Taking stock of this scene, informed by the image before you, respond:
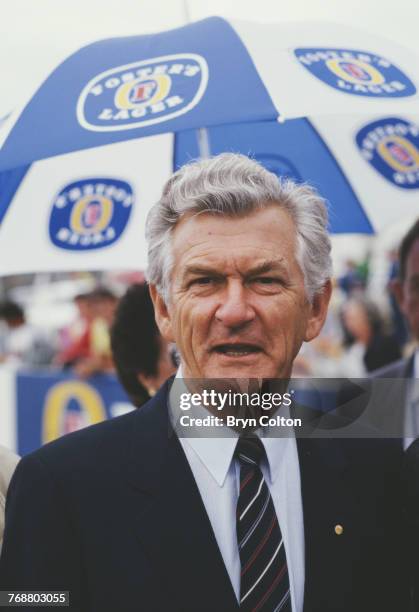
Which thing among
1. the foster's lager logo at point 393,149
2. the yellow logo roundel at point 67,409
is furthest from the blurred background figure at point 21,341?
the foster's lager logo at point 393,149


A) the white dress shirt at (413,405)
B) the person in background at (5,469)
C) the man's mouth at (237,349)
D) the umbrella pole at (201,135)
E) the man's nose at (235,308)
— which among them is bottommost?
the white dress shirt at (413,405)

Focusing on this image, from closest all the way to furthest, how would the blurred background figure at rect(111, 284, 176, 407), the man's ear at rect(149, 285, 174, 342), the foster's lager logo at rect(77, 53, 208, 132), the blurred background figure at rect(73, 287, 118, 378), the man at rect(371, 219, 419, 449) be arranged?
the man's ear at rect(149, 285, 174, 342), the foster's lager logo at rect(77, 53, 208, 132), the blurred background figure at rect(111, 284, 176, 407), the man at rect(371, 219, 419, 449), the blurred background figure at rect(73, 287, 118, 378)

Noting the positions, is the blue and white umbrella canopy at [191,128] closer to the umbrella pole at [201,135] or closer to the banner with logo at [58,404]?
the umbrella pole at [201,135]

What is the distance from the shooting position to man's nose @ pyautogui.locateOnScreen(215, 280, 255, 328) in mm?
1775

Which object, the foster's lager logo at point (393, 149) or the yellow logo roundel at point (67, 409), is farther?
the yellow logo roundel at point (67, 409)

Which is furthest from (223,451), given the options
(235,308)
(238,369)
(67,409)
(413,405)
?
(67,409)

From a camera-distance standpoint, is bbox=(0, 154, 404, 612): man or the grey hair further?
the grey hair

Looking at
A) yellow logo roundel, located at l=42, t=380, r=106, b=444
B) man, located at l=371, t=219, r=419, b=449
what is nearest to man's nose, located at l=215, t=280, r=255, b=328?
man, located at l=371, t=219, r=419, b=449

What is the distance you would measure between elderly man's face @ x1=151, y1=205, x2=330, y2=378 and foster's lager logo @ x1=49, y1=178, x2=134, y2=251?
138 cm

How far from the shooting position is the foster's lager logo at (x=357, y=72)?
2.24m

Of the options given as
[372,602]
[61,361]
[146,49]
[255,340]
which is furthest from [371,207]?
[61,361]

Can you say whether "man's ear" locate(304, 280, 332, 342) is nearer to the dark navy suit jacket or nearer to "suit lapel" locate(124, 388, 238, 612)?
the dark navy suit jacket

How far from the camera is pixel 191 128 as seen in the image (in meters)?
2.05

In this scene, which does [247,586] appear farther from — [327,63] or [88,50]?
[88,50]
